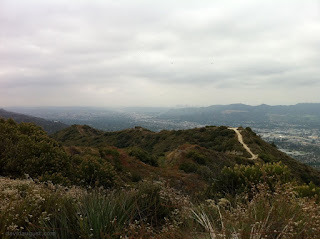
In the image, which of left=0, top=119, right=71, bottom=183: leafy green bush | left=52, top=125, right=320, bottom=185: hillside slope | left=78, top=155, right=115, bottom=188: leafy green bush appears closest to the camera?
left=0, top=119, right=71, bottom=183: leafy green bush

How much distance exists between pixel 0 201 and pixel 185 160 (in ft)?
57.4

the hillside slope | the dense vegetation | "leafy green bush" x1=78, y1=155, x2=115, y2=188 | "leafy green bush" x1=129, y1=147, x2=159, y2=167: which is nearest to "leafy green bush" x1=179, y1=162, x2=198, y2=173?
the hillside slope

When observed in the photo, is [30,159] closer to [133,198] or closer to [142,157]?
[133,198]

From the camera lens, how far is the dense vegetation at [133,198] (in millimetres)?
2732

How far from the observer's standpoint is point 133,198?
406cm

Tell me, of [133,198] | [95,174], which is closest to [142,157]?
[95,174]

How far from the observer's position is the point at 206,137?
41.0 m

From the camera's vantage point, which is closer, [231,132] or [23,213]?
[23,213]

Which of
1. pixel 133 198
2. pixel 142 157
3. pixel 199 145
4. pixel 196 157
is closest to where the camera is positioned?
pixel 133 198

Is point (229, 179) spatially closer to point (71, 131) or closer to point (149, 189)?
point (149, 189)

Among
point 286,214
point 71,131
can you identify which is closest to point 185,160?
point 286,214

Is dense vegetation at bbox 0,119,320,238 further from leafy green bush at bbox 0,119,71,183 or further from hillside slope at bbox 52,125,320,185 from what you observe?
hillside slope at bbox 52,125,320,185

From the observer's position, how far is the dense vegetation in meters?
2.73

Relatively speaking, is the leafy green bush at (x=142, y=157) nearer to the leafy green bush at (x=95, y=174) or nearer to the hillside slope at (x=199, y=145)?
the hillside slope at (x=199, y=145)
